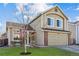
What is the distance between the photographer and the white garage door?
11.8 feet

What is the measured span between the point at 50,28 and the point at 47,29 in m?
0.04

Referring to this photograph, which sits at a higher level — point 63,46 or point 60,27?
point 60,27

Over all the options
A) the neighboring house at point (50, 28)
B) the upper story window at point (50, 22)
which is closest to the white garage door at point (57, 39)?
the neighboring house at point (50, 28)

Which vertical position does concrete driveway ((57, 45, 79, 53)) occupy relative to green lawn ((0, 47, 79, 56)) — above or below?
above

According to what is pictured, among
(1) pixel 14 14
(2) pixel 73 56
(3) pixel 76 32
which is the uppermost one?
(1) pixel 14 14

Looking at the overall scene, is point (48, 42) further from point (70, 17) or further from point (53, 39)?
point (70, 17)

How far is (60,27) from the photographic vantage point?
3607mm

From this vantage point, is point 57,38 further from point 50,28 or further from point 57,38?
point 50,28

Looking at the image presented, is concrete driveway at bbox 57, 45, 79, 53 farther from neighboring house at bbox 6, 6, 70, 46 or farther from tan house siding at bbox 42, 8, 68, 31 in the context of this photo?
tan house siding at bbox 42, 8, 68, 31

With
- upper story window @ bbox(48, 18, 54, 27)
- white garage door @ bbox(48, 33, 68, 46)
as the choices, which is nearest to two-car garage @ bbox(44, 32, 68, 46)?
white garage door @ bbox(48, 33, 68, 46)

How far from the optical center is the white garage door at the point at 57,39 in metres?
3.60

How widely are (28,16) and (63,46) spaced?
22.1 inches

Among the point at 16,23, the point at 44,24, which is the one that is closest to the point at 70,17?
the point at 44,24

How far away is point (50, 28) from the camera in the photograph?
3600mm
